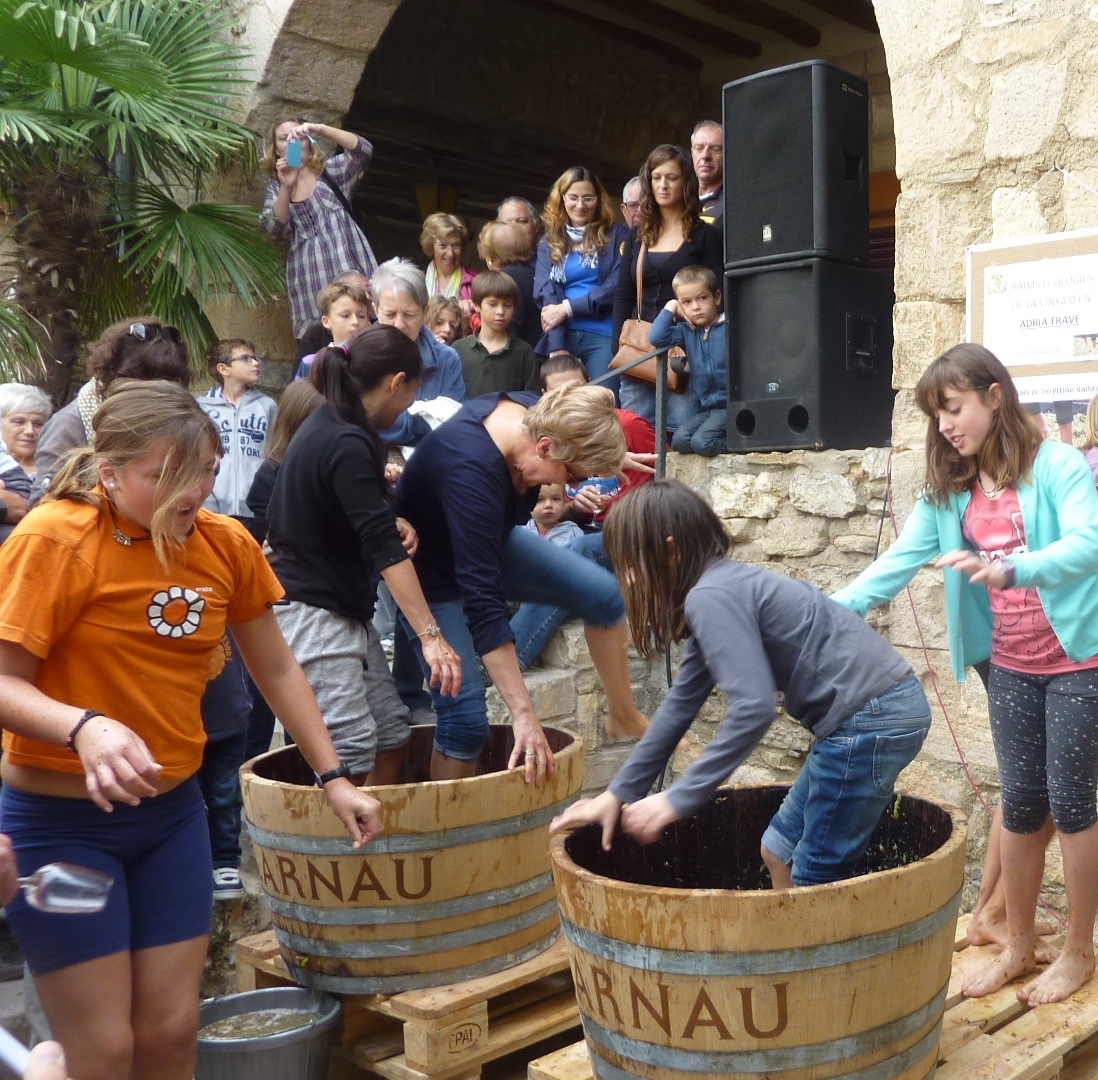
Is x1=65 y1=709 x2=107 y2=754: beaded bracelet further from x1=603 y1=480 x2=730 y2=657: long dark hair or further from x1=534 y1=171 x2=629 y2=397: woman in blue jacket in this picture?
x1=534 y1=171 x2=629 y2=397: woman in blue jacket

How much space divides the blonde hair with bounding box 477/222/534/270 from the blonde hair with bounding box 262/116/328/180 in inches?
34.1

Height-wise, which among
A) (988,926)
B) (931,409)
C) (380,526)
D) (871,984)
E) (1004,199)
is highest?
(1004,199)

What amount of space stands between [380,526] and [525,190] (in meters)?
8.47

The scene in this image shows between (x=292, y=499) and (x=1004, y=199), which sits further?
(x=1004, y=199)

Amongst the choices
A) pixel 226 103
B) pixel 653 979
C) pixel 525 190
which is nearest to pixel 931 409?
pixel 653 979

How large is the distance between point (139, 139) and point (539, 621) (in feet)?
10.2

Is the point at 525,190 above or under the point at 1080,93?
above

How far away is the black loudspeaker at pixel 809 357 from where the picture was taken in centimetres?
480

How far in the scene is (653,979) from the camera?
7.01 feet

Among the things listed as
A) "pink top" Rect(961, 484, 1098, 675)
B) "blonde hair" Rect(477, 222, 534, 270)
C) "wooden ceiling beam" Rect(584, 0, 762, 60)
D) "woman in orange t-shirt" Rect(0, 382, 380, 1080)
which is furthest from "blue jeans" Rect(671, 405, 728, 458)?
"wooden ceiling beam" Rect(584, 0, 762, 60)

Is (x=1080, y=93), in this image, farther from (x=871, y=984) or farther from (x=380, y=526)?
(x=871, y=984)

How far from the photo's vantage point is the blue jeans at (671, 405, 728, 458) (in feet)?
16.8

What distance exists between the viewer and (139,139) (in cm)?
596

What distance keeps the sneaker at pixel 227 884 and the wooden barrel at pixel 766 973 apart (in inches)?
67.3
